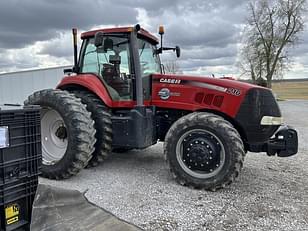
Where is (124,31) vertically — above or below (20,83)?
above

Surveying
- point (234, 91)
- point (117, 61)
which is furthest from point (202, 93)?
point (117, 61)

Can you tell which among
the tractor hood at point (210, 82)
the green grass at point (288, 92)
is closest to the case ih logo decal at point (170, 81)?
the tractor hood at point (210, 82)

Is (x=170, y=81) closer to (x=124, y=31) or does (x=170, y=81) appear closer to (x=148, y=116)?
(x=148, y=116)

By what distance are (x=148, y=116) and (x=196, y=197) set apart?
150 cm

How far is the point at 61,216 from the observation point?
328 centimetres

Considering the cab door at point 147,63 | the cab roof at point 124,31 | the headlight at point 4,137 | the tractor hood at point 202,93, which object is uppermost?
the cab roof at point 124,31

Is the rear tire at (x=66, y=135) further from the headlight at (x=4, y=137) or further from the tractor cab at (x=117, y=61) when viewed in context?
the headlight at (x=4, y=137)

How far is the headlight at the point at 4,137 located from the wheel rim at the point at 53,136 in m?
2.55

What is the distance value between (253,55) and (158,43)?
2120 cm

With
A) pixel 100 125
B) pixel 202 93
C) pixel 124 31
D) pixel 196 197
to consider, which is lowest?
pixel 196 197

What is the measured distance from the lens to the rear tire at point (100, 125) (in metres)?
5.13

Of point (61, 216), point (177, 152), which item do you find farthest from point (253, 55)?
point (61, 216)

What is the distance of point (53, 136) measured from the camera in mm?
5383

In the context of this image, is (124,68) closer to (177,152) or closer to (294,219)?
(177,152)
